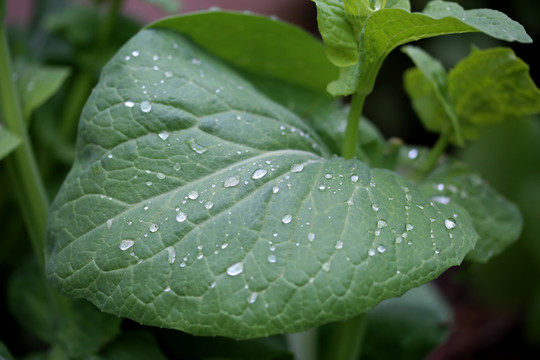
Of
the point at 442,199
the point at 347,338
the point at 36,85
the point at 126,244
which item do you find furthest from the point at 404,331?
the point at 36,85

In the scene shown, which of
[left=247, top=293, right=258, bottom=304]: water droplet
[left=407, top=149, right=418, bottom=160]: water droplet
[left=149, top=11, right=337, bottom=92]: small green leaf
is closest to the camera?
[left=247, top=293, right=258, bottom=304]: water droplet

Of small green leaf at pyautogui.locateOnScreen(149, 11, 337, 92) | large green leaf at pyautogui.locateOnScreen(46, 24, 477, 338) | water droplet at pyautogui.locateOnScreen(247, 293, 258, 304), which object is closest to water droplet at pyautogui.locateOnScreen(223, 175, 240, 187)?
large green leaf at pyautogui.locateOnScreen(46, 24, 477, 338)

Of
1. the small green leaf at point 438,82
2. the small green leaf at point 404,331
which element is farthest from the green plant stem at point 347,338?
the small green leaf at point 438,82

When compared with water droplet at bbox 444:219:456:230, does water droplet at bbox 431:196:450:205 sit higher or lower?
lower

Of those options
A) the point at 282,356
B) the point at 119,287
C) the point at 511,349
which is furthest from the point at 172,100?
the point at 511,349

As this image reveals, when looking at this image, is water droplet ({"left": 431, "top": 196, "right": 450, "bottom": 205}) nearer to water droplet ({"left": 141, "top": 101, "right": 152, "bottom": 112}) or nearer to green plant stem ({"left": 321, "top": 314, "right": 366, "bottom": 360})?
green plant stem ({"left": 321, "top": 314, "right": 366, "bottom": 360})

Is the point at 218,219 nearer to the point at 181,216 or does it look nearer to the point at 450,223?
the point at 181,216
